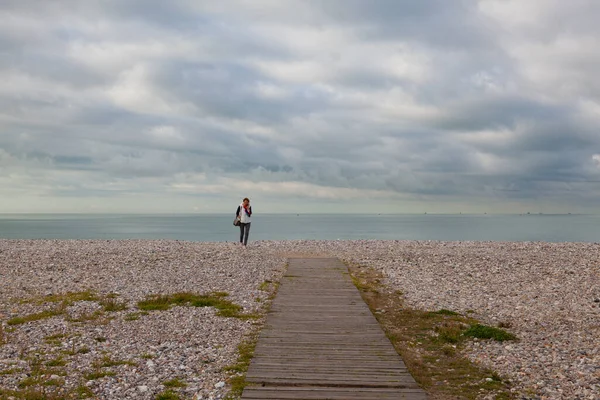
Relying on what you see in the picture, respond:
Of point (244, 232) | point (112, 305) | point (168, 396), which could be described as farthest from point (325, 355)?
point (244, 232)

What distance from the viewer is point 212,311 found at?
674 inches

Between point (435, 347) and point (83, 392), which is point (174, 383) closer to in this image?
point (83, 392)

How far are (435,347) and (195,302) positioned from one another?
29.5 ft

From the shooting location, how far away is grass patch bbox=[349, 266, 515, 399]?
34.1 ft

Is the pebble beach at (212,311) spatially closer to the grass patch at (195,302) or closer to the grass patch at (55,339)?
the grass patch at (55,339)

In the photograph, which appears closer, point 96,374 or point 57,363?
point 96,374

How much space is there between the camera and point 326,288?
67.8 feet

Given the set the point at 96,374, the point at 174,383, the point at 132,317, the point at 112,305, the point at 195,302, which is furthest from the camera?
the point at 195,302

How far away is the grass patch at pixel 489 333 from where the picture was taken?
1391cm

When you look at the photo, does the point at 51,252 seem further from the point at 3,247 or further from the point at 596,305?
the point at 596,305

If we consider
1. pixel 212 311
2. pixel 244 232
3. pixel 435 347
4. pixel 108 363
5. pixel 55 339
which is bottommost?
pixel 55 339

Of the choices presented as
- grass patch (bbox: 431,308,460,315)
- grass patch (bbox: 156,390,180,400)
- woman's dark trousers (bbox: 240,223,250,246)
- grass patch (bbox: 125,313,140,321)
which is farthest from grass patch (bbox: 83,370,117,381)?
woman's dark trousers (bbox: 240,223,250,246)

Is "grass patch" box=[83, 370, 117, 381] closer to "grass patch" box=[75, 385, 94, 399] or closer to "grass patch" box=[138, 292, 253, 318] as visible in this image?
"grass patch" box=[75, 385, 94, 399]

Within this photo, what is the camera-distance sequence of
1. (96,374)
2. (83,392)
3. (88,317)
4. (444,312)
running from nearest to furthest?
(83,392)
(96,374)
(88,317)
(444,312)
